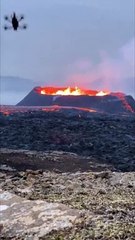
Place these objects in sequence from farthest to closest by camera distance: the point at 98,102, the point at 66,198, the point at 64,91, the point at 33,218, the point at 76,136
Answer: the point at 64,91 < the point at 98,102 < the point at 76,136 < the point at 66,198 < the point at 33,218

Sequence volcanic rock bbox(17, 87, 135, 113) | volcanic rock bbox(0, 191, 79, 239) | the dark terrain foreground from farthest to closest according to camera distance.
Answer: volcanic rock bbox(17, 87, 135, 113)
volcanic rock bbox(0, 191, 79, 239)
the dark terrain foreground

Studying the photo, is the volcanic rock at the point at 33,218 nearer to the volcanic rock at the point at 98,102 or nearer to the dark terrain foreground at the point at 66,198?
the dark terrain foreground at the point at 66,198

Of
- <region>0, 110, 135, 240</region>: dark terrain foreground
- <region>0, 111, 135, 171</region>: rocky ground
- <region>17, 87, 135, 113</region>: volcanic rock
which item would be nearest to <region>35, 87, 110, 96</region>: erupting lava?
<region>17, 87, 135, 113</region>: volcanic rock

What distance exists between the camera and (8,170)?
27578 mm

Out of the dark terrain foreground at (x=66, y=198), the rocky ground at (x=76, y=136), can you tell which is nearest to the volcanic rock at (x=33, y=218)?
the dark terrain foreground at (x=66, y=198)

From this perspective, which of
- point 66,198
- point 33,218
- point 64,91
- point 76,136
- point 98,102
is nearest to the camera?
point 33,218

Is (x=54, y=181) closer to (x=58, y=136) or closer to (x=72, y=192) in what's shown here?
(x=72, y=192)

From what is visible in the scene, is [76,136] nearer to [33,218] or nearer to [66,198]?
[66,198]

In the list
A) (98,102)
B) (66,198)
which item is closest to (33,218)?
(66,198)

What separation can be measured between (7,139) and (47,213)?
37.9 m

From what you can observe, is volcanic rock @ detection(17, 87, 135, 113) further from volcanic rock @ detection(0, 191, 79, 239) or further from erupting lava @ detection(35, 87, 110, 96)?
volcanic rock @ detection(0, 191, 79, 239)

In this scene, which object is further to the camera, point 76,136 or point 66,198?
point 76,136

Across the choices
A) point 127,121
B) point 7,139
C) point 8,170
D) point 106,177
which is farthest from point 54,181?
point 127,121

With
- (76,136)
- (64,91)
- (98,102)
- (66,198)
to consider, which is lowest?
(76,136)
